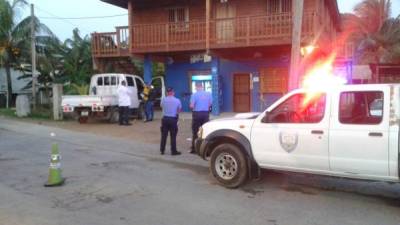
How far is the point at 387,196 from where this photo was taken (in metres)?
7.50

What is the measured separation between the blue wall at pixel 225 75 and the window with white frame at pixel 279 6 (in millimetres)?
2504

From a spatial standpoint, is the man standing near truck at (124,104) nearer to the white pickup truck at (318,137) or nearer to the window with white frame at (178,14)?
the window with white frame at (178,14)

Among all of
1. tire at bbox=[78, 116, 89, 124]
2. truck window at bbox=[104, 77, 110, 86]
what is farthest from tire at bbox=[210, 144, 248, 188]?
truck window at bbox=[104, 77, 110, 86]

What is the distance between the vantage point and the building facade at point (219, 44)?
19.6 m

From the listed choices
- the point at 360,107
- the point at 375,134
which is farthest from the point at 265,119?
the point at 375,134

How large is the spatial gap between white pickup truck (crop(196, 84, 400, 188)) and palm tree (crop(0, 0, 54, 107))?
78.5ft

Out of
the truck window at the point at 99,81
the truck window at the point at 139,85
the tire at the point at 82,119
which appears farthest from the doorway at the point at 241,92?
the tire at the point at 82,119

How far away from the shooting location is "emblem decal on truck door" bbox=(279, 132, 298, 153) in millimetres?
7363

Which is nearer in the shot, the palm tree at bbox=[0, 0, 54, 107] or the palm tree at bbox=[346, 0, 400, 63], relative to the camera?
the palm tree at bbox=[0, 0, 54, 107]

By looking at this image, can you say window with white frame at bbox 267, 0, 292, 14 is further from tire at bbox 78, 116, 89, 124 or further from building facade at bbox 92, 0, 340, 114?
tire at bbox 78, 116, 89, 124

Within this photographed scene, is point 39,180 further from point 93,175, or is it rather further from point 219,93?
point 219,93

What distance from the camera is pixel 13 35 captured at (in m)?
29.3

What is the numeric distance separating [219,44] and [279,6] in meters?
3.60

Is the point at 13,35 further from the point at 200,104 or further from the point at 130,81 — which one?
the point at 200,104
